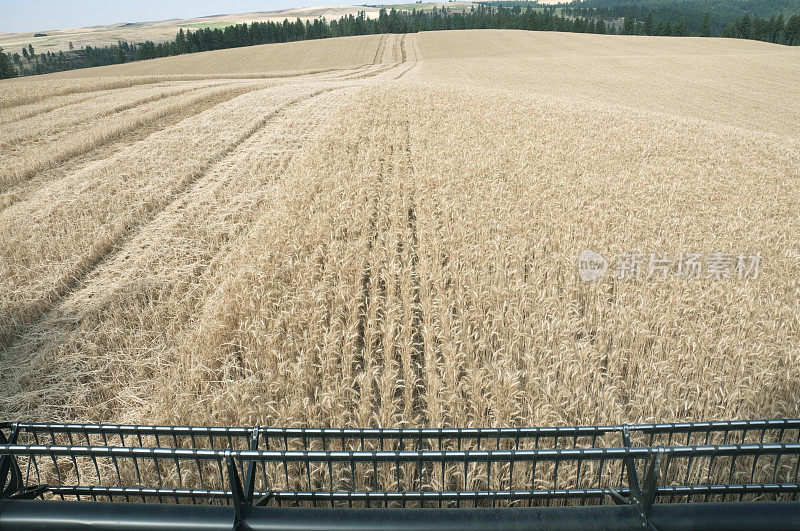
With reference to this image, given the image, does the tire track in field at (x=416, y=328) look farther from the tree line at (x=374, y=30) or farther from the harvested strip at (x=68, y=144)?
the tree line at (x=374, y=30)

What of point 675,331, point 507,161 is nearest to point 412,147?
point 507,161

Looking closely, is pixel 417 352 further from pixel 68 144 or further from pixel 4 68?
pixel 4 68

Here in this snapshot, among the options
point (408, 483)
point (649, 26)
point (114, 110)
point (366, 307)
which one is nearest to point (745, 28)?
point (649, 26)

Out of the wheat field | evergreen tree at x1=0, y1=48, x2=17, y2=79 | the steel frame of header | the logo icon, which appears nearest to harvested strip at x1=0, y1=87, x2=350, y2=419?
the wheat field

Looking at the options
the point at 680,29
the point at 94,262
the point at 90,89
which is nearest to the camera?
the point at 94,262

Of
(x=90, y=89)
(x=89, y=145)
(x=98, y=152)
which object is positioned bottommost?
(x=98, y=152)

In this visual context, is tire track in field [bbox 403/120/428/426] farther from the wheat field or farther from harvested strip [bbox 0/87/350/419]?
harvested strip [bbox 0/87/350/419]
